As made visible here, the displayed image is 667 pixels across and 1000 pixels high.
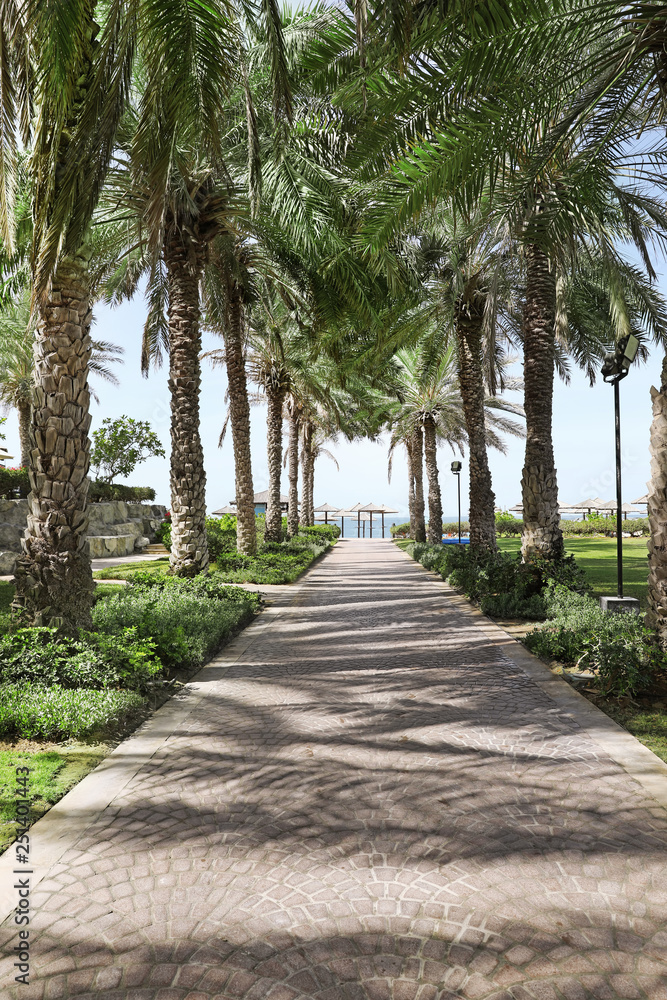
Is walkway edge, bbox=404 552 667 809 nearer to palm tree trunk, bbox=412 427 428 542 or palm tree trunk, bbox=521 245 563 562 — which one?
palm tree trunk, bbox=521 245 563 562

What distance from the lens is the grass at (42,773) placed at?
329 centimetres

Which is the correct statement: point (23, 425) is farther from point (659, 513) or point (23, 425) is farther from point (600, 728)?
point (600, 728)

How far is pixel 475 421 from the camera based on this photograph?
13.9m

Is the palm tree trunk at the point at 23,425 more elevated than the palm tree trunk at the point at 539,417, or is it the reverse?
the palm tree trunk at the point at 23,425

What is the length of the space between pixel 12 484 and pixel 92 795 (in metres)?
18.0

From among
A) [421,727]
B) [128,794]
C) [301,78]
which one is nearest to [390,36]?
[301,78]

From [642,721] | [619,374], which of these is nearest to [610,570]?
[619,374]

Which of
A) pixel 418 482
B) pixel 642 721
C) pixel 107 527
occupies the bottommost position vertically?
pixel 642 721

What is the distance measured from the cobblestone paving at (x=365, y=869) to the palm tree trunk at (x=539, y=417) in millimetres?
5045

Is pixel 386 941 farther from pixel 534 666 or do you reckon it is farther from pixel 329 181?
pixel 329 181

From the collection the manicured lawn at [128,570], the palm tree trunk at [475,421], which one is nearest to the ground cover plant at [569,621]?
the palm tree trunk at [475,421]

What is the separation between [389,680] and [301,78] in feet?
27.1

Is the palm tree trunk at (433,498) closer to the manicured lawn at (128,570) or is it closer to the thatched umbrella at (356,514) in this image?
the manicured lawn at (128,570)

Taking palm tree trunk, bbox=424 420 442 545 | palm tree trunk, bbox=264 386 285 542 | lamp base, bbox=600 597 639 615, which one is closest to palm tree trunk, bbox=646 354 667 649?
lamp base, bbox=600 597 639 615
